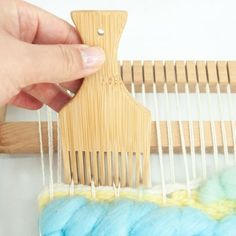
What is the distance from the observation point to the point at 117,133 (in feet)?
2.82

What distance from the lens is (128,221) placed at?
79 cm

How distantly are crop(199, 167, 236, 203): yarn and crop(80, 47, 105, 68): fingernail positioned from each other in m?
0.28

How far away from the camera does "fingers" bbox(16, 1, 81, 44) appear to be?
36.0 inches

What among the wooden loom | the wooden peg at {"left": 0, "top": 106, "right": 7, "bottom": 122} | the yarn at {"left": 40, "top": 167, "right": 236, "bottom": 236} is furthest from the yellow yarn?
the wooden peg at {"left": 0, "top": 106, "right": 7, "bottom": 122}

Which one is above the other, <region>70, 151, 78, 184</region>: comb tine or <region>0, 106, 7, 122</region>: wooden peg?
<region>0, 106, 7, 122</region>: wooden peg

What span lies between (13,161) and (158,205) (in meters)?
0.33

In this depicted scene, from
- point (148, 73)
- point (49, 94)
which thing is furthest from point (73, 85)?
point (148, 73)

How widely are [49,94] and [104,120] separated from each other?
154mm

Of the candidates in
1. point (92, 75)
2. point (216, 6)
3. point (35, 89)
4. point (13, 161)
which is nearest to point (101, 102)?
point (92, 75)

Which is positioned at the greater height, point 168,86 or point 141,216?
point 168,86

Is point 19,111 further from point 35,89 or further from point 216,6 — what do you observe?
point 216,6

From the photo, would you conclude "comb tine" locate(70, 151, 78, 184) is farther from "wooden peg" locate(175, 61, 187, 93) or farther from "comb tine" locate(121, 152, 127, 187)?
"wooden peg" locate(175, 61, 187, 93)

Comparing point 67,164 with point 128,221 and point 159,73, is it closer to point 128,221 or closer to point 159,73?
point 128,221

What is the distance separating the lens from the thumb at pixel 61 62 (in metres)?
0.74
